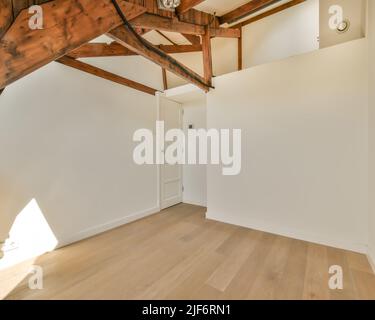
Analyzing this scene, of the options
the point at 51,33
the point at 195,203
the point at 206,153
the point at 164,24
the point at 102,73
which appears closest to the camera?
the point at 51,33

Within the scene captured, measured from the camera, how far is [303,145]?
2402 millimetres

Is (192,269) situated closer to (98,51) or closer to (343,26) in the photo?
(98,51)

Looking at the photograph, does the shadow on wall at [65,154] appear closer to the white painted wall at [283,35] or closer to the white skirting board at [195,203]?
the white skirting board at [195,203]

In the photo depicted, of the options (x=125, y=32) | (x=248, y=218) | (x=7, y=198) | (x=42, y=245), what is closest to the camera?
(x=125, y=32)

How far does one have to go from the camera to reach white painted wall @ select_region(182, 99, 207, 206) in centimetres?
402

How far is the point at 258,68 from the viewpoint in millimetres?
2729

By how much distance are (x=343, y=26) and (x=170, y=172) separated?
11.7 ft

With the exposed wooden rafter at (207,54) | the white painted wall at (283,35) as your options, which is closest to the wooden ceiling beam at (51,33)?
the exposed wooden rafter at (207,54)

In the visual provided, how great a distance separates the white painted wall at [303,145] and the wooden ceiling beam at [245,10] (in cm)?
89

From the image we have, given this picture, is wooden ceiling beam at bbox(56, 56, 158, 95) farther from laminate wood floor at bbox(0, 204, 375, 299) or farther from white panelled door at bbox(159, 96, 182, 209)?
laminate wood floor at bbox(0, 204, 375, 299)

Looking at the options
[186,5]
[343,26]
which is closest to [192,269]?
[186,5]
